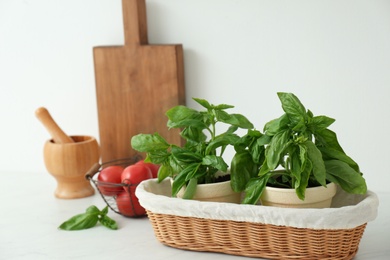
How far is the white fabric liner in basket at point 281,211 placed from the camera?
106 centimetres

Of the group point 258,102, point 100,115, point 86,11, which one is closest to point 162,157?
point 258,102

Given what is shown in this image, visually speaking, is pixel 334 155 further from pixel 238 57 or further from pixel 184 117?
pixel 238 57

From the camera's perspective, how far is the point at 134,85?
164 centimetres

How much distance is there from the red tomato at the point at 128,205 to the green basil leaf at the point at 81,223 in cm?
5

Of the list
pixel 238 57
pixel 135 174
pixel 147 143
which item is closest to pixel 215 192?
pixel 147 143

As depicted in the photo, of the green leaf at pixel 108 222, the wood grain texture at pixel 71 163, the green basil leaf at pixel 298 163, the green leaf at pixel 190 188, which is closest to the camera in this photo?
the green basil leaf at pixel 298 163

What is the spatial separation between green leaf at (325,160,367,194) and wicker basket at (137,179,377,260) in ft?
0.12

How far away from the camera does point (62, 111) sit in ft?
5.96

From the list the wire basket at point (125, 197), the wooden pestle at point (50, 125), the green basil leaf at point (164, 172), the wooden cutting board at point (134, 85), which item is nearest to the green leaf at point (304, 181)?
the green basil leaf at point (164, 172)

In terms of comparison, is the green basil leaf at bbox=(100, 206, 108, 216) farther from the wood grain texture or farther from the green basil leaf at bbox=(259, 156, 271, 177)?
the green basil leaf at bbox=(259, 156, 271, 177)

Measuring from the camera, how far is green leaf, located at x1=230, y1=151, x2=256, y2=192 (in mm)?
1169

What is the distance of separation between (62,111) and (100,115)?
0.53ft

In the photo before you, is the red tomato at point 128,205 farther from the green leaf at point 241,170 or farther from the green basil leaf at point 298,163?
the green basil leaf at point 298,163

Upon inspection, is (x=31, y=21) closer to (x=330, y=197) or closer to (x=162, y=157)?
(x=162, y=157)
